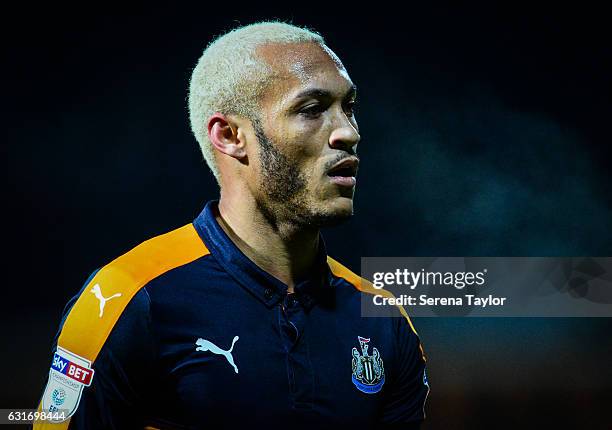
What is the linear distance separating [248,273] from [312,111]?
Answer: 32 cm

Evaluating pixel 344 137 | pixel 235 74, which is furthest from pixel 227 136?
pixel 344 137

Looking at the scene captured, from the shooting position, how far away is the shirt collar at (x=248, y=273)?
127 cm

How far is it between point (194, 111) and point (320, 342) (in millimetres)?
541

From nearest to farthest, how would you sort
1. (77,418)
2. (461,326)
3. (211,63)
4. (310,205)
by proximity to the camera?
(77,418)
(310,205)
(211,63)
(461,326)

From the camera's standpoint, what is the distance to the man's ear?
1311 millimetres

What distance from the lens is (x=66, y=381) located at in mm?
1143

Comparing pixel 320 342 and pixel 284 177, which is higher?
pixel 284 177

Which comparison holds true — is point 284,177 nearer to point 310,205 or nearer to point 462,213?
point 310,205

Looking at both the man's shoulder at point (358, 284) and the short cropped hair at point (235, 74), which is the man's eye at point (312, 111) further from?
the man's shoulder at point (358, 284)

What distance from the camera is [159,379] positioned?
1.14 m

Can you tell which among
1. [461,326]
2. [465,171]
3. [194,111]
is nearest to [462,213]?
[465,171]

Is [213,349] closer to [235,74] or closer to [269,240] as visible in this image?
[269,240]

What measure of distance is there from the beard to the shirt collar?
0.34 feet

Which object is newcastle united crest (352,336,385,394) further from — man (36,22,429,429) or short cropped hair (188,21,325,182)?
short cropped hair (188,21,325,182)
